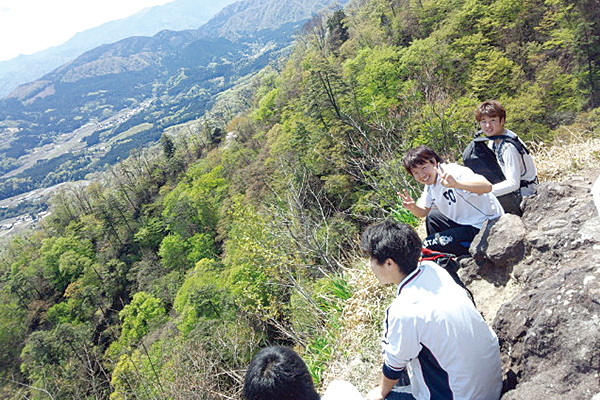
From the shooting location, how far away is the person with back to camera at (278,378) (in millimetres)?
1883

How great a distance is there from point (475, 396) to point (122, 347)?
36976 millimetres

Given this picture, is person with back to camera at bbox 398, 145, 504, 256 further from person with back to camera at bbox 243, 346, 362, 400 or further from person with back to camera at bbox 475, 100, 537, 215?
person with back to camera at bbox 243, 346, 362, 400

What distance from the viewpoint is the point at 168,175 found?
60375 millimetres

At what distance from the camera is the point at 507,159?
12.5 feet

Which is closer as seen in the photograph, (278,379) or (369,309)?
(278,379)

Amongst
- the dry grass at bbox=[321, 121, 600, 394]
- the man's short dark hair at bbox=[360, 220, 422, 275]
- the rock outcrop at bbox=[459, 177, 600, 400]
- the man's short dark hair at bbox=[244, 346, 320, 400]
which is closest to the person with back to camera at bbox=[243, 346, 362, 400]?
the man's short dark hair at bbox=[244, 346, 320, 400]

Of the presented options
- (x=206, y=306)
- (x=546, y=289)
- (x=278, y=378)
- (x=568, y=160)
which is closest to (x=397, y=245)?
(x=546, y=289)

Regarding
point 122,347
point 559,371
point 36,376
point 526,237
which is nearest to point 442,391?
point 559,371

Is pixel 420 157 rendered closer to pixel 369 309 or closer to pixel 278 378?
pixel 369 309

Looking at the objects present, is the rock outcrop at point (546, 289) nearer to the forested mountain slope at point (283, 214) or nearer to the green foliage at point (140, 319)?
the forested mountain slope at point (283, 214)

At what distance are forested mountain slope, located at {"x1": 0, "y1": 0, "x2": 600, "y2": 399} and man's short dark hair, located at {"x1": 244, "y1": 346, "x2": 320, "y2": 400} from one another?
7.87ft

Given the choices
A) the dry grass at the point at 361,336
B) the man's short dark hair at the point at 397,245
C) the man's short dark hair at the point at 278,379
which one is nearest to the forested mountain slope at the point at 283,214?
the dry grass at the point at 361,336

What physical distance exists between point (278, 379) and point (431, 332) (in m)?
0.97

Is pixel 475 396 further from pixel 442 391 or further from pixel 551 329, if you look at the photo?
pixel 551 329
